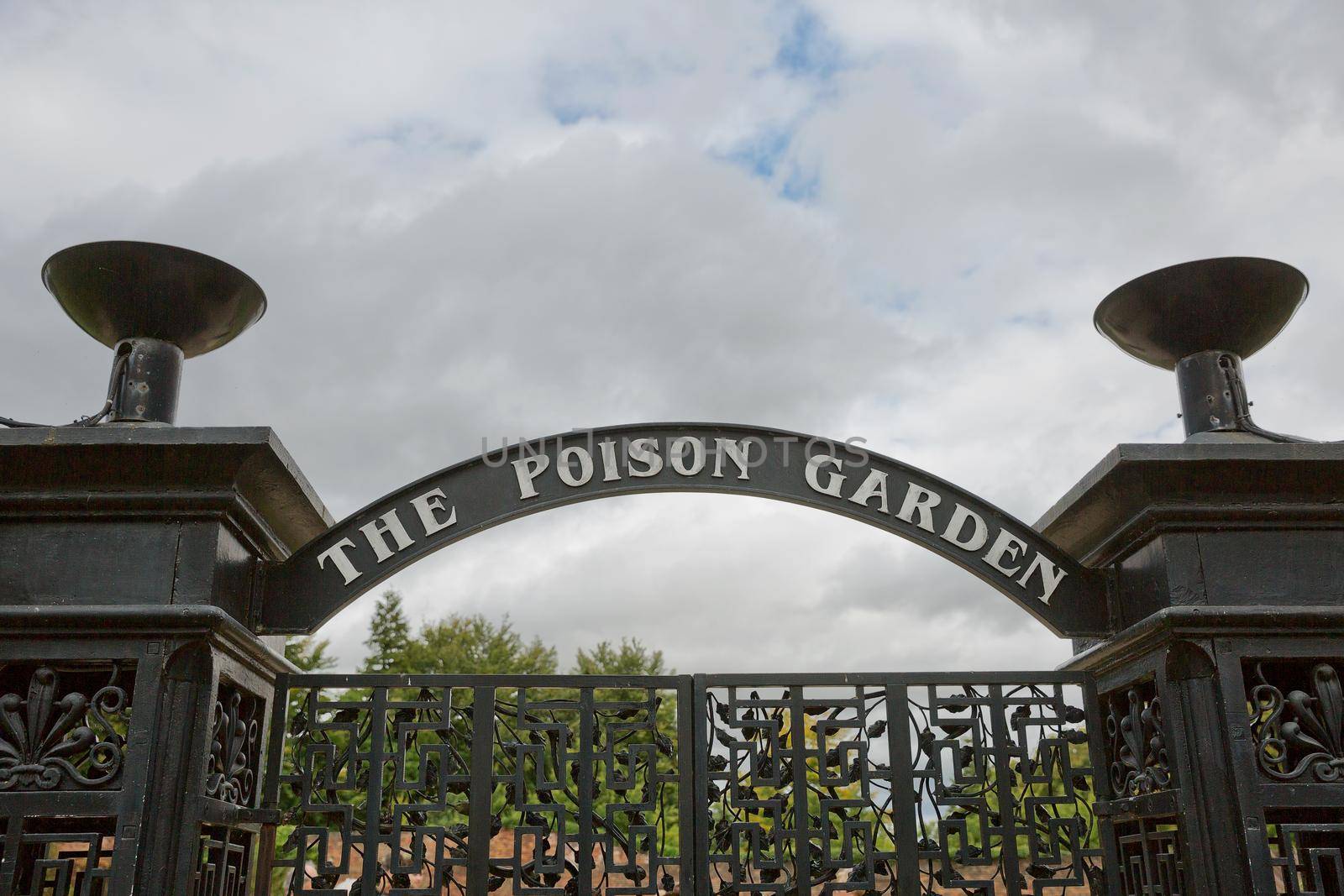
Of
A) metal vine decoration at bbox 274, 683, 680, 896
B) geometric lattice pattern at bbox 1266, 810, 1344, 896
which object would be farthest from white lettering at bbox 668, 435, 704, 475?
geometric lattice pattern at bbox 1266, 810, 1344, 896

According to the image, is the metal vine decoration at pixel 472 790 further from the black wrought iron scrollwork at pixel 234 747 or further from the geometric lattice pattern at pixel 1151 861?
the geometric lattice pattern at pixel 1151 861

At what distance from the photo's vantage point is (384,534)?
5191 mm

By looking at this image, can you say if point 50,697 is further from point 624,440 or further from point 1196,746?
point 1196,746

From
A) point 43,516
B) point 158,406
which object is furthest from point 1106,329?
point 43,516

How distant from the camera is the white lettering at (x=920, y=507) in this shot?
5340mm

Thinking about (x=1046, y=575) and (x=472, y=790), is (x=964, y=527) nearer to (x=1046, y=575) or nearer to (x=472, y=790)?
(x=1046, y=575)

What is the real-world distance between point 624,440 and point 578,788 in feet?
5.18

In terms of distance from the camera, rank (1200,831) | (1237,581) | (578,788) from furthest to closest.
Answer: (578,788) → (1237,581) → (1200,831)

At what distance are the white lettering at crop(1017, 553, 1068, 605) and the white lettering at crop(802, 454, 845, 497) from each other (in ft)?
3.02

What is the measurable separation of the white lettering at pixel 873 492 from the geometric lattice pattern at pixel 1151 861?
1.71 meters

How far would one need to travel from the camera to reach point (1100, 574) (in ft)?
17.3

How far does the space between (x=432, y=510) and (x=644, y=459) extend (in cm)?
99

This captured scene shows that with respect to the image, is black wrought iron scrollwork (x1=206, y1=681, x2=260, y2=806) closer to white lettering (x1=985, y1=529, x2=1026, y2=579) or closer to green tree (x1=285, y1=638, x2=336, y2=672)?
white lettering (x1=985, y1=529, x2=1026, y2=579)

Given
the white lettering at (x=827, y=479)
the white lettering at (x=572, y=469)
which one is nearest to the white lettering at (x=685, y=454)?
the white lettering at (x=572, y=469)
